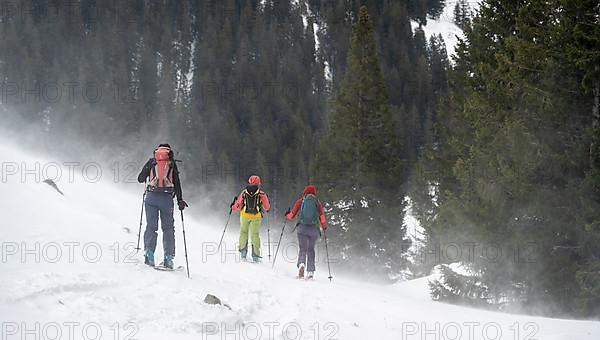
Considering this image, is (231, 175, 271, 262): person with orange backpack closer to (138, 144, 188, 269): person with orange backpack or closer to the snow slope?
the snow slope

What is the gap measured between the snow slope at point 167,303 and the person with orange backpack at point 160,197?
444 millimetres

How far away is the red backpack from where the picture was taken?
982 cm

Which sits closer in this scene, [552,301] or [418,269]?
[552,301]

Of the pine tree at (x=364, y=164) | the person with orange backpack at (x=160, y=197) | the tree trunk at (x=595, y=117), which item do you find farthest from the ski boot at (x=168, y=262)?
the pine tree at (x=364, y=164)

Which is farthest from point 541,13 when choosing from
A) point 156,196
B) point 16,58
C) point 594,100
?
point 16,58

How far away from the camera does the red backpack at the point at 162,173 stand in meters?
9.82

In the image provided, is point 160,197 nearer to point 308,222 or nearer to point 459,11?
point 308,222

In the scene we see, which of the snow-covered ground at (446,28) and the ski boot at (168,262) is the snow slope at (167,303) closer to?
the ski boot at (168,262)

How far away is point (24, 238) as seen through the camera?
371 inches

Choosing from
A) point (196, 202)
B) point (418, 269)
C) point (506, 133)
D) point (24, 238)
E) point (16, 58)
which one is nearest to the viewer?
point (24, 238)

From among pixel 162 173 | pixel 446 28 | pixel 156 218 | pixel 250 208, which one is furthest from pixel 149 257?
pixel 446 28

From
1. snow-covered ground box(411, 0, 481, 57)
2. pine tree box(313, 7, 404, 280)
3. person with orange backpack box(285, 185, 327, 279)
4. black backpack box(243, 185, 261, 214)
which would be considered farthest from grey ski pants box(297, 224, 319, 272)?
snow-covered ground box(411, 0, 481, 57)

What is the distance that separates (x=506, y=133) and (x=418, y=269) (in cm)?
1416

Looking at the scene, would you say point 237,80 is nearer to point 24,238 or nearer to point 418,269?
point 418,269
